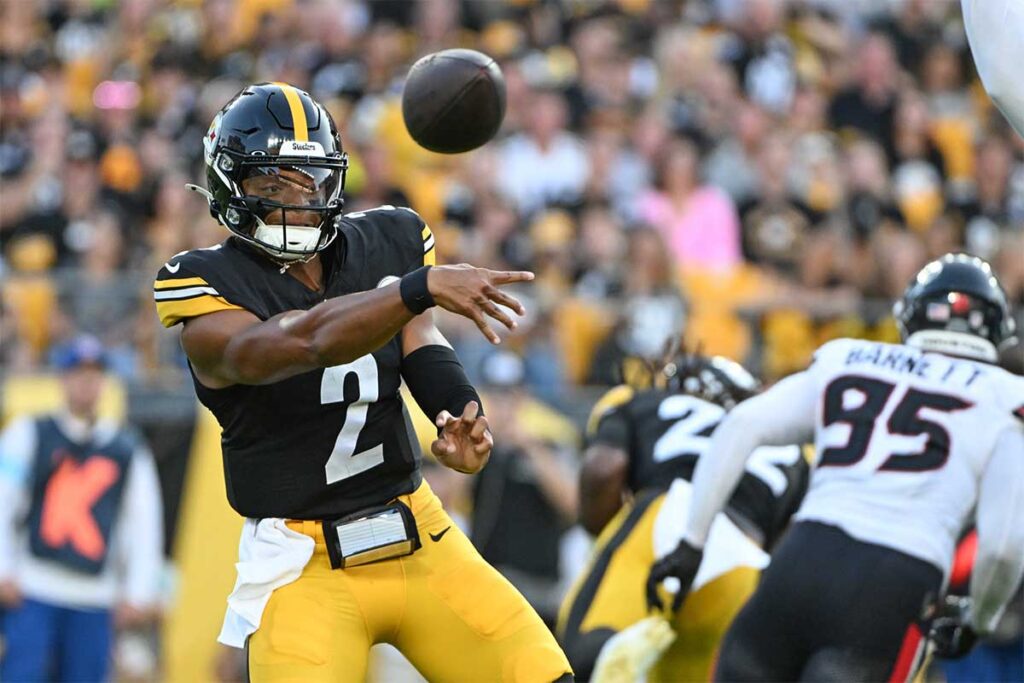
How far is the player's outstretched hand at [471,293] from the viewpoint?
346 centimetres

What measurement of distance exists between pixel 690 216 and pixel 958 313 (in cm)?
530

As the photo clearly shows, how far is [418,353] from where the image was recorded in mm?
4121

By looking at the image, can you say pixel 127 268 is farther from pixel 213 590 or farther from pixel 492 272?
pixel 492 272

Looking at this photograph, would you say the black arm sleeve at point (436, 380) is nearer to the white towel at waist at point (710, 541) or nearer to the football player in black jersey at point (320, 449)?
the football player in black jersey at point (320, 449)

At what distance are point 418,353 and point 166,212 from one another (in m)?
5.59

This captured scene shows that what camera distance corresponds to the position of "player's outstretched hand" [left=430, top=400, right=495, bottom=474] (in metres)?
3.77

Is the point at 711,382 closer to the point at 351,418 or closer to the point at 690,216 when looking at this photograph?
the point at 351,418

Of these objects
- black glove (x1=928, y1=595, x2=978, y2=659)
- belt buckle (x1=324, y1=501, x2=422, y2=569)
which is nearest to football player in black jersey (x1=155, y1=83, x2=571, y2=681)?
belt buckle (x1=324, y1=501, x2=422, y2=569)

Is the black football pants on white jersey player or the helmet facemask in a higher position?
the helmet facemask

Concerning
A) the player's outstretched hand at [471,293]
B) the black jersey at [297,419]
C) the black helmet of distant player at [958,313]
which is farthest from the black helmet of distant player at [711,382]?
the player's outstretched hand at [471,293]

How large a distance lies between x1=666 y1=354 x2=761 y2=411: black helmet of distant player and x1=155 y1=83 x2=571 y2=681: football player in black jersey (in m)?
2.19

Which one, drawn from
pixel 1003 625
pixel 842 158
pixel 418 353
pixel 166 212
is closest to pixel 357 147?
pixel 166 212

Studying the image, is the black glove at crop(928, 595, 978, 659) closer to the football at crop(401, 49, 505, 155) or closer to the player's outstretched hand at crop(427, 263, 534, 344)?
the football at crop(401, 49, 505, 155)

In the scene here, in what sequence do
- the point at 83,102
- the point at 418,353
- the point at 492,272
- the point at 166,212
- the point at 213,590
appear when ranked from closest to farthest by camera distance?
the point at 492,272 → the point at 418,353 → the point at 213,590 → the point at 166,212 → the point at 83,102
